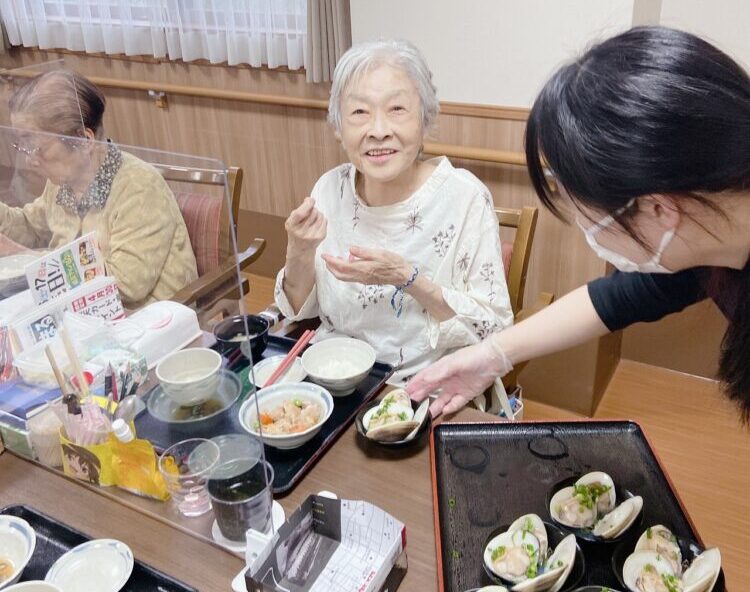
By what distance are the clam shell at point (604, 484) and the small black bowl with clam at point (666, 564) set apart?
7cm

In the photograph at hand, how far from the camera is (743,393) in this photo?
1073 millimetres

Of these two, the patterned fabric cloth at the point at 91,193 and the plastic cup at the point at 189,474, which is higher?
the patterned fabric cloth at the point at 91,193

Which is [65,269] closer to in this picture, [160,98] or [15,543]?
[15,543]

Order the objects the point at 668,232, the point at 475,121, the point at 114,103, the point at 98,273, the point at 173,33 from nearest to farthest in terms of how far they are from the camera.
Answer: the point at 668,232 → the point at 98,273 → the point at 475,121 → the point at 173,33 → the point at 114,103

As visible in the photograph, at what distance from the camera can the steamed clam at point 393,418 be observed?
115cm

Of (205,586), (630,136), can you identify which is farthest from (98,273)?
(630,136)

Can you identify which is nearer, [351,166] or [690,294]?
[690,294]

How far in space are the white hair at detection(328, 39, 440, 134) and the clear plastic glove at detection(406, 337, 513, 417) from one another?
2.12ft

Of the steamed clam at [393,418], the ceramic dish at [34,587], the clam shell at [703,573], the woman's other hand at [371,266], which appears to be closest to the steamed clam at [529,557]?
the clam shell at [703,573]

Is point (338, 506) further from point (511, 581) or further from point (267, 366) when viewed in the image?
point (267, 366)

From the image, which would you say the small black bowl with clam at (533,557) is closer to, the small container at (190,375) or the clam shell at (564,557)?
the clam shell at (564,557)

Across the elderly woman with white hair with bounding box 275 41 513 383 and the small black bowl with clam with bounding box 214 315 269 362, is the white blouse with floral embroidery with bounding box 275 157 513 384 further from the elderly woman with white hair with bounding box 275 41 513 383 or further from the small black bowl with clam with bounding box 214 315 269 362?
the small black bowl with clam with bounding box 214 315 269 362

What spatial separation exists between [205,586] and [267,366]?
0.56 meters

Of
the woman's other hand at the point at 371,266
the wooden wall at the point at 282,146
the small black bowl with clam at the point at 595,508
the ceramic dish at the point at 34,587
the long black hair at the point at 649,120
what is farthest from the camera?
the wooden wall at the point at 282,146
